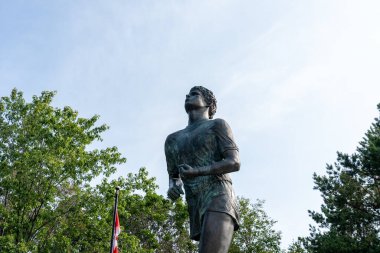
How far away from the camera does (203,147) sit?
5.37 metres

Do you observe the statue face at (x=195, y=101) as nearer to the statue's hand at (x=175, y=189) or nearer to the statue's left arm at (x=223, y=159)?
the statue's left arm at (x=223, y=159)

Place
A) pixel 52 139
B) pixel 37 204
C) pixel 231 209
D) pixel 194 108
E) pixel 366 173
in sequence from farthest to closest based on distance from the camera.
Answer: pixel 366 173, pixel 52 139, pixel 37 204, pixel 194 108, pixel 231 209

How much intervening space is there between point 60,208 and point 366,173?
16628 millimetres

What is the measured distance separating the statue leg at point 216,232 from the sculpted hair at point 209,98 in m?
1.43

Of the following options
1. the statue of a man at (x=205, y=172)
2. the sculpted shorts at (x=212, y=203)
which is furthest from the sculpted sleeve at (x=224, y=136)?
the sculpted shorts at (x=212, y=203)

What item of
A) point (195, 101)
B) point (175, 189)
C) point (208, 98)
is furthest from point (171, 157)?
point (208, 98)

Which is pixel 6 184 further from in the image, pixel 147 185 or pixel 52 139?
pixel 147 185

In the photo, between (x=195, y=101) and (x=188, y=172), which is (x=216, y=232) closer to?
(x=188, y=172)

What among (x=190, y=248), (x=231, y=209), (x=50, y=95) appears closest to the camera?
(x=231, y=209)

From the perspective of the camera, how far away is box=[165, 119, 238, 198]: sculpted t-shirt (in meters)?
5.22

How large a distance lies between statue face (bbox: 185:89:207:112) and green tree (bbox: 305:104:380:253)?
823 inches

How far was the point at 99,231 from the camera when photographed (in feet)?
75.2

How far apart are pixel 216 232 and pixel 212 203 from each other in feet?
0.98

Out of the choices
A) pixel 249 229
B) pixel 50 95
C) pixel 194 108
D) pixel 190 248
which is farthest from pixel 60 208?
pixel 194 108
